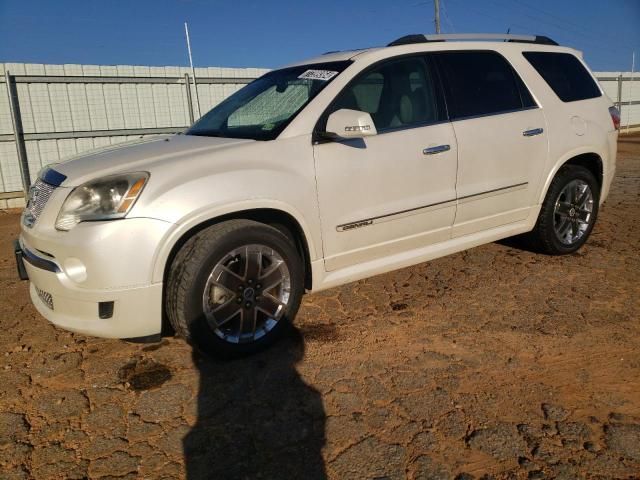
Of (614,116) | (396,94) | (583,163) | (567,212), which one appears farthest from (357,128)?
(614,116)

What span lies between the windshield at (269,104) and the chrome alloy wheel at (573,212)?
241 cm

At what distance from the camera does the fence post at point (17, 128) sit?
28.0 ft

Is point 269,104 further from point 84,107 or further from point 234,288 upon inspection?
point 84,107

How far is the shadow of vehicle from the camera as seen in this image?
2.16 metres

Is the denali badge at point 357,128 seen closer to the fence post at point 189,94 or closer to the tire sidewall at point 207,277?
the tire sidewall at point 207,277

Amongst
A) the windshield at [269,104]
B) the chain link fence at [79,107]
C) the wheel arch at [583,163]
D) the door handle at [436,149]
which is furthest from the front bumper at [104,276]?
the chain link fence at [79,107]

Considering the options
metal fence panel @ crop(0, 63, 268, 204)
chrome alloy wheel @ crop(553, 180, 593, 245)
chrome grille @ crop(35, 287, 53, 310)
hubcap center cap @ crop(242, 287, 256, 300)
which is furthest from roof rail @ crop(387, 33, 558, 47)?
metal fence panel @ crop(0, 63, 268, 204)

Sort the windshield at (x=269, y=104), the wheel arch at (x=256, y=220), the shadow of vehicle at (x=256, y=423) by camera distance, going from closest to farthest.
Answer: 1. the shadow of vehicle at (x=256, y=423)
2. the wheel arch at (x=256, y=220)
3. the windshield at (x=269, y=104)

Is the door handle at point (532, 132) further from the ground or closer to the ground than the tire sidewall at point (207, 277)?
further from the ground

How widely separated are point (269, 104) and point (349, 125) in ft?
3.10

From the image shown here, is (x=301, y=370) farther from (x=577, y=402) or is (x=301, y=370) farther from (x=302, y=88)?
(x=302, y=88)

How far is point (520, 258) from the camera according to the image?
483 centimetres

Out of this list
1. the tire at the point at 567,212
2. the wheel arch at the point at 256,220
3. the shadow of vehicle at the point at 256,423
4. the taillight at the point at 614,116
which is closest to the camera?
the shadow of vehicle at the point at 256,423

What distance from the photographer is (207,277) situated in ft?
9.34
